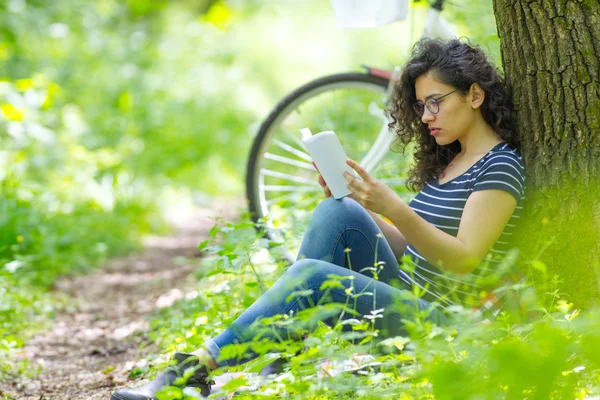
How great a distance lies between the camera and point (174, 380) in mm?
1963

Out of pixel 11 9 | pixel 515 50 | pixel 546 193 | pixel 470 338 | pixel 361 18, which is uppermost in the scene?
pixel 11 9

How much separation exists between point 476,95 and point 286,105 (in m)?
1.30

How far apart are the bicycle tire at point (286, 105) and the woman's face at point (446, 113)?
41.7 inches

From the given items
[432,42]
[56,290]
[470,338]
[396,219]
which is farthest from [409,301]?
[56,290]

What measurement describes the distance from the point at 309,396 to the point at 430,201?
0.79 m

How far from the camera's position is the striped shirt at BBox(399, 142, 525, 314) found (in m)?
2.06

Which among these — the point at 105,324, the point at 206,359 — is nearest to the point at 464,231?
the point at 206,359

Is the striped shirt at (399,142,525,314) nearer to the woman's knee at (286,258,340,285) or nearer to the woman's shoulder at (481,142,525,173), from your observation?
the woman's shoulder at (481,142,525,173)

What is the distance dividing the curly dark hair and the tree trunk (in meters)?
0.07

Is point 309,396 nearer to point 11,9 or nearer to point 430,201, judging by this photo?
point 430,201

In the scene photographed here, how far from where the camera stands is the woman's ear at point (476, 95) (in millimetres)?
2199

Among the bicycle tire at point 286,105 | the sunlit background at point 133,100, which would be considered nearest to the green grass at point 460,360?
the sunlit background at point 133,100

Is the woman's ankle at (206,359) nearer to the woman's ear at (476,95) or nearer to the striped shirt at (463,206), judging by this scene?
the striped shirt at (463,206)

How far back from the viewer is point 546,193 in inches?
84.7
